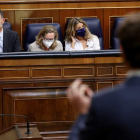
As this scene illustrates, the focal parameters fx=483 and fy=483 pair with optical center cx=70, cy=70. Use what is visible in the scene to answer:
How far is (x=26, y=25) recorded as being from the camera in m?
3.96

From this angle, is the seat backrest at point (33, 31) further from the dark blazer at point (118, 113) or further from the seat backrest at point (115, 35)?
the dark blazer at point (118, 113)

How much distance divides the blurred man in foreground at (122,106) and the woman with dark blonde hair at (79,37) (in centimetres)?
282

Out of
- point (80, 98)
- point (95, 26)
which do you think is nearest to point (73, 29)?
point (95, 26)

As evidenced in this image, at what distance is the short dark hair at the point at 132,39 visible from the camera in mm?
762

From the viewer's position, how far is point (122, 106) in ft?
2.42

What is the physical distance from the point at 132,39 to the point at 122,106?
0.11m

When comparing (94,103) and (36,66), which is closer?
(94,103)

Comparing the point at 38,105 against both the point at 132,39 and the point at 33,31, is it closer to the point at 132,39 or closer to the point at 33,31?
the point at 33,31

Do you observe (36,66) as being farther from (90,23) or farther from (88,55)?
(90,23)

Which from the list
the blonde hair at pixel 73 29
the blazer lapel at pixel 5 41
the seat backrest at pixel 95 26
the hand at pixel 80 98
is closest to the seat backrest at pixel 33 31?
the blonde hair at pixel 73 29

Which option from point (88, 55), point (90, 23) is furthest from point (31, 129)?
point (90, 23)

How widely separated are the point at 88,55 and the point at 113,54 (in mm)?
148

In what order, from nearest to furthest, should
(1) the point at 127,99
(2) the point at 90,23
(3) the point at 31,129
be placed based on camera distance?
(1) the point at 127,99 → (3) the point at 31,129 → (2) the point at 90,23

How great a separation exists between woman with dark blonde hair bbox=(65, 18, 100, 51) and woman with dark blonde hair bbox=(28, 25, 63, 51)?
194 millimetres
